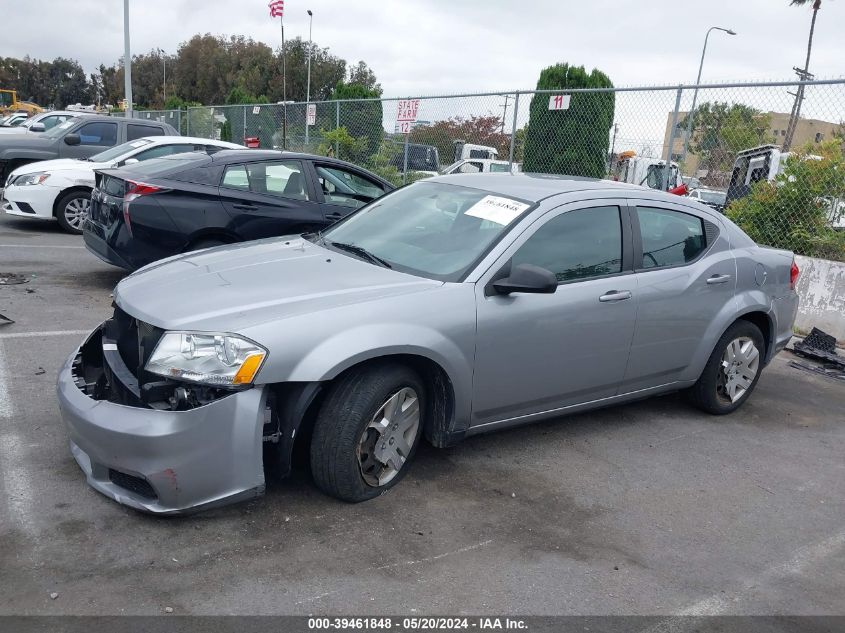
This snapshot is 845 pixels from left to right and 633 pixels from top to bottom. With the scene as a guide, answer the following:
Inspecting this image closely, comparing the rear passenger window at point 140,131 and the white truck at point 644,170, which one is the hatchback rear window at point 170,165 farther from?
the rear passenger window at point 140,131

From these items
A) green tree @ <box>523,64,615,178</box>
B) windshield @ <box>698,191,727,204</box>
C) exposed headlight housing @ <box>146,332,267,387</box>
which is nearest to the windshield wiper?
exposed headlight housing @ <box>146,332,267,387</box>

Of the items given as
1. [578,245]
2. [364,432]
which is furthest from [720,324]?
[364,432]

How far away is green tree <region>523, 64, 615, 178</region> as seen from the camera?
40.5ft

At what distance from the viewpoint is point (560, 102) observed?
432 inches

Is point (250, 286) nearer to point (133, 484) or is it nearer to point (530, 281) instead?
point (133, 484)

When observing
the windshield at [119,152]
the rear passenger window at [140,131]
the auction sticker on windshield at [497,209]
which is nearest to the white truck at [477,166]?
the rear passenger window at [140,131]

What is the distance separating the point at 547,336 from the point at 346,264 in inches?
46.6

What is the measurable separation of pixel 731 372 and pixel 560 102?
6559 millimetres

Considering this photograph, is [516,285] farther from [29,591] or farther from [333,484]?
[29,591]

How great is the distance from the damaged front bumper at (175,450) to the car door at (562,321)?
127cm

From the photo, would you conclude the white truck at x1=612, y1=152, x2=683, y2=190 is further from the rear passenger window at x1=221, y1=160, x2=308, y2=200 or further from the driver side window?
the rear passenger window at x1=221, y1=160, x2=308, y2=200

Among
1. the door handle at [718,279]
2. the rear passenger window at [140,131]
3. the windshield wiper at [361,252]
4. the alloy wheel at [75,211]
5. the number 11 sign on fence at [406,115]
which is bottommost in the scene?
the alloy wheel at [75,211]

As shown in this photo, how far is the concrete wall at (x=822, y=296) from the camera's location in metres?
7.90

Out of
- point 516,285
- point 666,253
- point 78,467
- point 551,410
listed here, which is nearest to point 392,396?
point 516,285
